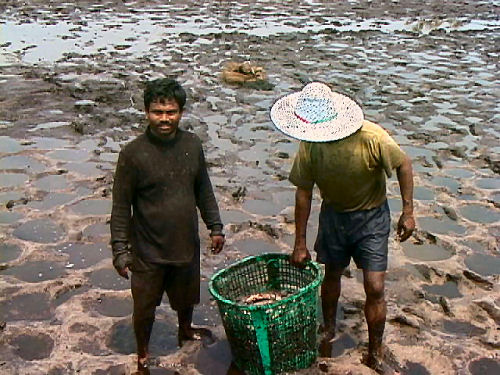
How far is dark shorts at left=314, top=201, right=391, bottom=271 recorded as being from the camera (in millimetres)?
4121

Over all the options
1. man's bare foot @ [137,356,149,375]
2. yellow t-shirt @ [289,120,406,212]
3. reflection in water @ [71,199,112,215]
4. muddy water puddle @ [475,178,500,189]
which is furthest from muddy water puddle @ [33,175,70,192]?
muddy water puddle @ [475,178,500,189]

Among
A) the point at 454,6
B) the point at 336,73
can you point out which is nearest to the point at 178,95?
the point at 336,73

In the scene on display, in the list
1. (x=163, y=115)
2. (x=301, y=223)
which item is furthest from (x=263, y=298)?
(x=163, y=115)

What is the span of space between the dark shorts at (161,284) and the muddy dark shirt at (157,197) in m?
0.08

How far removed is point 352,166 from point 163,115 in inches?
44.9

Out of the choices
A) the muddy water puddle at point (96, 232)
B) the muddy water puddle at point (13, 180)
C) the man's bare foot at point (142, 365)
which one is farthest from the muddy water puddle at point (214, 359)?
the muddy water puddle at point (13, 180)

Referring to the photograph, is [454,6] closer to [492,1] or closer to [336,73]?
[492,1]

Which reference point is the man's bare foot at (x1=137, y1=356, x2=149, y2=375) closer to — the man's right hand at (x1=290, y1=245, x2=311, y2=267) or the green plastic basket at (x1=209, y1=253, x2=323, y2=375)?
the green plastic basket at (x1=209, y1=253, x2=323, y2=375)

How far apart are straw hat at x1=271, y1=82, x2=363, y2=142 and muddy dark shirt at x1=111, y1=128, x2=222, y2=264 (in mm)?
567

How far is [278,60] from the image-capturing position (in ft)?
46.9

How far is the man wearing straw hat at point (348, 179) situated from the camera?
394cm

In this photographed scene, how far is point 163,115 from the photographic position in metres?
3.84

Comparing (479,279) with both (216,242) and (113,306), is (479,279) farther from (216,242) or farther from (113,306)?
(113,306)

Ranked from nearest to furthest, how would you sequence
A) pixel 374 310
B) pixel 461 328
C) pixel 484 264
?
1. pixel 374 310
2. pixel 461 328
3. pixel 484 264
